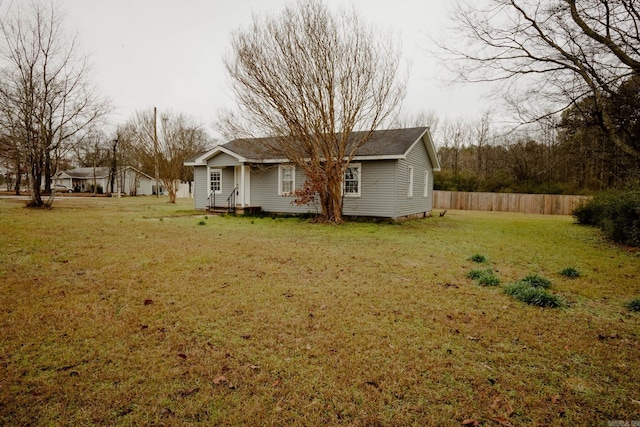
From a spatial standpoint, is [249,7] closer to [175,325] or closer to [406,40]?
[406,40]

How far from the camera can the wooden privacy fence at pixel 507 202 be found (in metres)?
24.6

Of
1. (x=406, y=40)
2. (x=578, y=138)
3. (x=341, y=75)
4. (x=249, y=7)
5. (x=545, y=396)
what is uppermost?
(x=249, y=7)

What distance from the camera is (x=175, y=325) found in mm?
3830

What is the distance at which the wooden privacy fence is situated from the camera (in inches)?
970

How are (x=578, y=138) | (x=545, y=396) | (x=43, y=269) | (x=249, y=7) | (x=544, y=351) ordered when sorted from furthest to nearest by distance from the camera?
(x=578, y=138) < (x=249, y=7) < (x=43, y=269) < (x=544, y=351) < (x=545, y=396)

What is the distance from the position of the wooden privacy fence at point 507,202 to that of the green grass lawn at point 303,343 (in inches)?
814

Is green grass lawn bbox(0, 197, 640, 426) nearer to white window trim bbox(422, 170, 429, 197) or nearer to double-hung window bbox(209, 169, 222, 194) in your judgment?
double-hung window bbox(209, 169, 222, 194)

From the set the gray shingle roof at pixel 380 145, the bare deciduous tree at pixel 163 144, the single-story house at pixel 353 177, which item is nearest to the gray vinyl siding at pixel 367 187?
the single-story house at pixel 353 177

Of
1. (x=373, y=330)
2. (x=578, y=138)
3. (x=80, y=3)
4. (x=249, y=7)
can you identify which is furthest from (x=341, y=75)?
(x=578, y=138)

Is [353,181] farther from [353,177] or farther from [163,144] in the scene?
[163,144]

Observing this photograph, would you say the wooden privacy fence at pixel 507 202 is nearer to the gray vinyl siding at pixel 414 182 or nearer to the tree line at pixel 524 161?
the tree line at pixel 524 161

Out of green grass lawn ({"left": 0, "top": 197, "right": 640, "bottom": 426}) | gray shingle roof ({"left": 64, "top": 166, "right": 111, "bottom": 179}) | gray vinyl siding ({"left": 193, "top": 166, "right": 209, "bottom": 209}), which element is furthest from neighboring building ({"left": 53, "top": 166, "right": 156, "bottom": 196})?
green grass lawn ({"left": 0, "top": 197, "right": 640, "bottom": 426})

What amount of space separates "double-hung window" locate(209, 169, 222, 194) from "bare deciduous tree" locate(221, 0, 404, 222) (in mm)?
5903

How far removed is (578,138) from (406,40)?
1255cm
